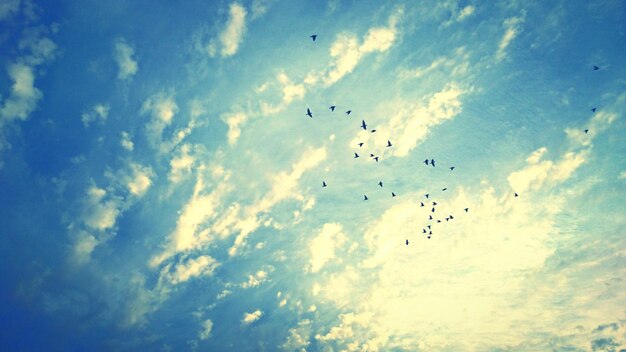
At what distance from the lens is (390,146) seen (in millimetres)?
38250

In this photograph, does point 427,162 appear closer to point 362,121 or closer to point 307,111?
point 362,121

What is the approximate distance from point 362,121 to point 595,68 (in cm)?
2182

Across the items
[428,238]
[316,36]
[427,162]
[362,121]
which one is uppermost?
[316,36]

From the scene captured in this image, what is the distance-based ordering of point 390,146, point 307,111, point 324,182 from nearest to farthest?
point 307,111, point 390,146, point 324,182

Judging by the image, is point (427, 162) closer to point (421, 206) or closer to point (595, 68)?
point (421, 206)

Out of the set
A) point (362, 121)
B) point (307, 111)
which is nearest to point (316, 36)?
point (307, 111)

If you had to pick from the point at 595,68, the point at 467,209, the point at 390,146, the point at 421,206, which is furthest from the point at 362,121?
the point at 595,68

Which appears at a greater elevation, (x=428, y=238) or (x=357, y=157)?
(x=357, y=157)

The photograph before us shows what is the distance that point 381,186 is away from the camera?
1662 inches

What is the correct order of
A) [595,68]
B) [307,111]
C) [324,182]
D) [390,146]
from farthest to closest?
[324,182] → [390,146] → [307,111] → [595,68]

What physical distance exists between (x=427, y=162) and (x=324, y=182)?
1171 centimetres

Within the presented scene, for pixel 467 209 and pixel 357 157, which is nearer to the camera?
pixel 357 157

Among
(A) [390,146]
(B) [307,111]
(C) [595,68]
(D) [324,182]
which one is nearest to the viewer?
(C) [595,68]

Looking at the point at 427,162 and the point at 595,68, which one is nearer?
the point at 595,68
